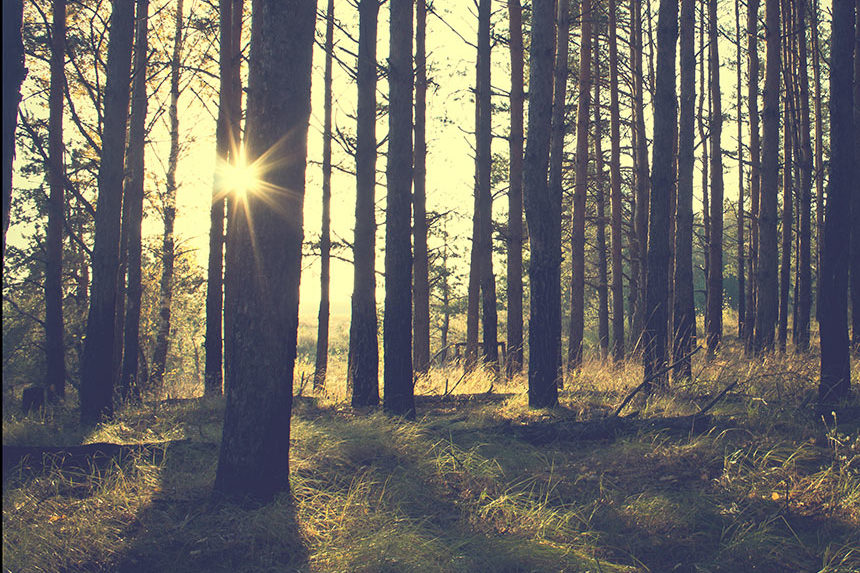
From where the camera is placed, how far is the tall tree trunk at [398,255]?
27.9ft

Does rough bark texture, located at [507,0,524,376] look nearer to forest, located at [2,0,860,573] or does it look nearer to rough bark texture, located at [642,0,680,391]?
forest, located at [2,0,860,573]

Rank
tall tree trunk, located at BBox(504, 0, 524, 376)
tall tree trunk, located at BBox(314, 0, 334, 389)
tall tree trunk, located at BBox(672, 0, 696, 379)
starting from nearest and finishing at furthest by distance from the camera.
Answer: tall tree trunk, located at BBox(672, 0, 696, 379), tall tree trunk, located at BBox(504, 0, 524, 376), tall tree trunk, located at BBox(314, 0, 334, 389)

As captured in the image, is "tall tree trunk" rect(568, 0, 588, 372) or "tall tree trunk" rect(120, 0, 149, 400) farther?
"tall tree trunk" rect(568, 0, 588, 372)

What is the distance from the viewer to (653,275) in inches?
381

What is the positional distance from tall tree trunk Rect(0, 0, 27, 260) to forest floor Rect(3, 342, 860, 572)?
2.24m

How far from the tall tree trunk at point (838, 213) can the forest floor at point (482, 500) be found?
0.66 metres

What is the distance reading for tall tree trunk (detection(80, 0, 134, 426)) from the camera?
28.5 feet

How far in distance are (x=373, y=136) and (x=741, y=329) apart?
59.5 ft

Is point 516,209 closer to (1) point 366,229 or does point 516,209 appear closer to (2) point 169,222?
(1) point 366,229

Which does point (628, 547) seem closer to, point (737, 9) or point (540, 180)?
point (540, 180)

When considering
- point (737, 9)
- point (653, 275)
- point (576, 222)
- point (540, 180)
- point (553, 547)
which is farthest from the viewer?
point (737, 9)

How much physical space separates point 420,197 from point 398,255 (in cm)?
463

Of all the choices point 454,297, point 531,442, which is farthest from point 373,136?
point 454,297

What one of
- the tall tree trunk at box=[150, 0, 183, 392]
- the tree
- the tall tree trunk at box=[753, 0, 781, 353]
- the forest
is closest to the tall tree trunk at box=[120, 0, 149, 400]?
the forest
